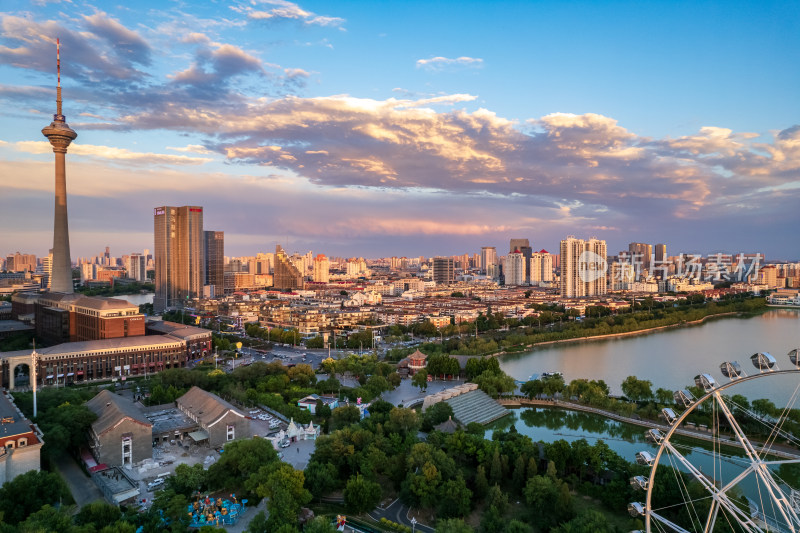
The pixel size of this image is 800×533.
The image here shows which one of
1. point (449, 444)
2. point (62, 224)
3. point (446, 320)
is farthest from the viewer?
point (446, 320)

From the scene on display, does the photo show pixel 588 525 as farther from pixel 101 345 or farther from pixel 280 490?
pixel 101 345

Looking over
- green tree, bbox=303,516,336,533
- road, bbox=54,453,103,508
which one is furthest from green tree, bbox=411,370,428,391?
green tree, bbox=303,516,336,533

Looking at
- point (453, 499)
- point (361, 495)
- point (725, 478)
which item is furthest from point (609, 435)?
point (361, 495)

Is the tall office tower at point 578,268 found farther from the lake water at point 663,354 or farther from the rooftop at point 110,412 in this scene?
the rooftop at point 110,412

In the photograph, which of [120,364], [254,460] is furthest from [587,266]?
[254,460]

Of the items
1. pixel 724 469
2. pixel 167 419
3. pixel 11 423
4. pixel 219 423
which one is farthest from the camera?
pixel 167 419

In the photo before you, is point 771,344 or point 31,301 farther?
point 31,301

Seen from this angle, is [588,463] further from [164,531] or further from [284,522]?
[164,531]
